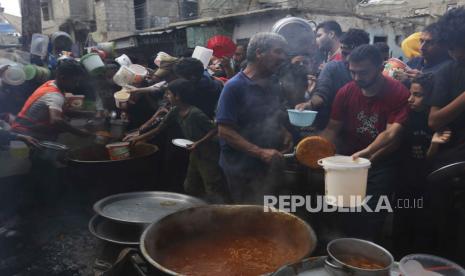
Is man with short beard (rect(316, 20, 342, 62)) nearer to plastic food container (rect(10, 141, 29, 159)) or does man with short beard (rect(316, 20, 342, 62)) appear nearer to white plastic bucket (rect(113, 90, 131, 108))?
white plastic bucket (rect(113, 90, 131, 108))

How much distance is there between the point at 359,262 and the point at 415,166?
1.77 m

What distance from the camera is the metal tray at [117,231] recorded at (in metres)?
2.40

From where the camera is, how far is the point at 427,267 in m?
1.67

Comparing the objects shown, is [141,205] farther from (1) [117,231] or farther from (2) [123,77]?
(2) [123,77]

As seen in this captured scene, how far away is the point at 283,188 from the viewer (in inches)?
124

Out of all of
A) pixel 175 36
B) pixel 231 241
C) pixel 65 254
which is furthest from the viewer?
pixel 175 36

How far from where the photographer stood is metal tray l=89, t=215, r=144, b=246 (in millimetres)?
2403

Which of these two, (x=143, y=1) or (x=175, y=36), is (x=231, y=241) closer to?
(x=175, y=36)

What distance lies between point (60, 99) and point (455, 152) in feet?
14.6

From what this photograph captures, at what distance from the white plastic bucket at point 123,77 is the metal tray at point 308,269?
5329mm

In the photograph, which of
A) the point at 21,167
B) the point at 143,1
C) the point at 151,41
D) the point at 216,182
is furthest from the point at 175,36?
the point at 216,182

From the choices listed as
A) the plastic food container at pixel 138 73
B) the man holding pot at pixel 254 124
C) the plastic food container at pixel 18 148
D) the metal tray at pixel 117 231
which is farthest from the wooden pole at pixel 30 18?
the metal tray at pixel 117 231

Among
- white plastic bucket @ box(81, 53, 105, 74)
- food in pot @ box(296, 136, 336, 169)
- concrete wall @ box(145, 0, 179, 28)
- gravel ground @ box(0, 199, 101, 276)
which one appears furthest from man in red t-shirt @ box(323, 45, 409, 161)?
concrete wall @ box(145, 0, 179, 28)

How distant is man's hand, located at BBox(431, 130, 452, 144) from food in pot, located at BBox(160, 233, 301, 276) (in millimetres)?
1456
